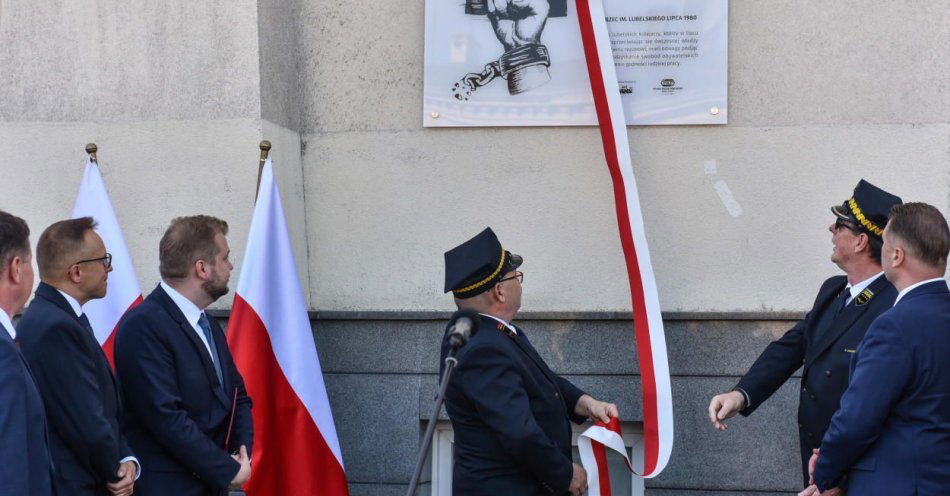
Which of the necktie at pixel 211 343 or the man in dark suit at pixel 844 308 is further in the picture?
the necktie at pixel 211 343

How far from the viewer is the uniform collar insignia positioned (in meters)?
4.37

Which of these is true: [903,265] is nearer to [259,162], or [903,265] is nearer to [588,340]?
[588,340]

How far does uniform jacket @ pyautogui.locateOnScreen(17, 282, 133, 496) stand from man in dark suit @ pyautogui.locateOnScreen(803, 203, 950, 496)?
254cm

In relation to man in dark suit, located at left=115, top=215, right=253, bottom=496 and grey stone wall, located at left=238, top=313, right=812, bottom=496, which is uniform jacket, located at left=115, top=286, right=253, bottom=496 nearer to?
man in dark suit, located at left=115, top=215, right=253, bottom=496

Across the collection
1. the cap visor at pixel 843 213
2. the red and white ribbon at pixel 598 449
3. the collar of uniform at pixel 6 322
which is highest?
the cap visor at pixel 843 213

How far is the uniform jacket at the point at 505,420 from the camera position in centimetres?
416

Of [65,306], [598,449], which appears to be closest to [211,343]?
[65,306]

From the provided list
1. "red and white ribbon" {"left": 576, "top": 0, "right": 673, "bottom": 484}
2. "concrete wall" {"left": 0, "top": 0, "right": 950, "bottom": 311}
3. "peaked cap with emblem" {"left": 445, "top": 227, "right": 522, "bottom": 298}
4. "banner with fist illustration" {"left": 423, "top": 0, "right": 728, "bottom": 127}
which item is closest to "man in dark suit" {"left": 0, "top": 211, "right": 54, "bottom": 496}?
"peaked cap with emblem" {"left": 445, "top": 227, "right": 522, "bottom": 298}

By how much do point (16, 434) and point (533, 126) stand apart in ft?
11.2

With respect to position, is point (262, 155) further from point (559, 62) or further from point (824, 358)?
point (824, 358)

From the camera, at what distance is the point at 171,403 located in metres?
4.23

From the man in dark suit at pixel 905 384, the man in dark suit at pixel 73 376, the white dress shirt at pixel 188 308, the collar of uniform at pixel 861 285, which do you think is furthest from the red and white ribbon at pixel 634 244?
the man in dark suit at pixel 73 376

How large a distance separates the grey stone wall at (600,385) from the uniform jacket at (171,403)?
5.10 feet

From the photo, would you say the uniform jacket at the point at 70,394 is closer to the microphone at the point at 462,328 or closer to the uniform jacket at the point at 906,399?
the microphone at the point at 462,328
